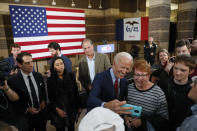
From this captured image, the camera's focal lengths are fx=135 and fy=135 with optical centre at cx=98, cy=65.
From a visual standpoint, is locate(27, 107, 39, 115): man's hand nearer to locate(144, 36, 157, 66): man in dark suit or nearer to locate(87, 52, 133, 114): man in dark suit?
locate(87, 52, 133, 114): man in dark suit

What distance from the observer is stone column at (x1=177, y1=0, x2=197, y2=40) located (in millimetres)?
6477

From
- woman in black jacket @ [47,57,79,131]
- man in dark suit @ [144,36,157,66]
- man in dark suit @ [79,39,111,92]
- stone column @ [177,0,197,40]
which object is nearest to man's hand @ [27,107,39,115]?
woman in black jacket @ [47,57,79,131]

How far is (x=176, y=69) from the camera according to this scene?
1.47 m

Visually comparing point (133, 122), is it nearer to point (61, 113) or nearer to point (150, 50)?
point (61, 113)

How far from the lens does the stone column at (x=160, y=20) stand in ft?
17.9

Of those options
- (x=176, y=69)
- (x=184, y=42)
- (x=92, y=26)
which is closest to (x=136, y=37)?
(x=92, y=26)

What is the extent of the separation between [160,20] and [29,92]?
548 cm

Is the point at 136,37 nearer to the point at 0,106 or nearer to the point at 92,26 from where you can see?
the point at 92,26

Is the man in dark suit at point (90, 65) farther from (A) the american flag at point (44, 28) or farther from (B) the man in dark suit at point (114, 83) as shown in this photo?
(A) the american flag at point (44, 28)

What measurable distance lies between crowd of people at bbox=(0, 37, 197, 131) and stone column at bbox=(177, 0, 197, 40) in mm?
5286

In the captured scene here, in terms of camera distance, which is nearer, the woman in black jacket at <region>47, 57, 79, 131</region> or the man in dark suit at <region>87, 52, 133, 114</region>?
the man in dark suit at <region>87, 52, 133, 114</region>

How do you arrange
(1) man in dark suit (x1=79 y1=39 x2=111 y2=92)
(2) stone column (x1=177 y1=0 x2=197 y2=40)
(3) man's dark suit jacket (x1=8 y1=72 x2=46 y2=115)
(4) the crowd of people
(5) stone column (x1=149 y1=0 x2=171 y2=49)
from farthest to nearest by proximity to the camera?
(2) stone column (x1=177 y1=0 x2=197 y2=40), (5) stone column (x1=149 y1=0 x2=171 y2=49), (1) man in dark suit (x1=79 y1=39 x2=111 y2=92), (3) man's dark suit jacket (x1=8 y1=72 x2=46 y2=115), (4) the crowd of people

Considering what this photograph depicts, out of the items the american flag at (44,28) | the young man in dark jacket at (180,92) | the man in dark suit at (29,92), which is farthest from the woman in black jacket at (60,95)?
the american flag at (44,28)

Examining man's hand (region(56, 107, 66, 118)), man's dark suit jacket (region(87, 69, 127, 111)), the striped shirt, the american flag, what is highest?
the american flag
